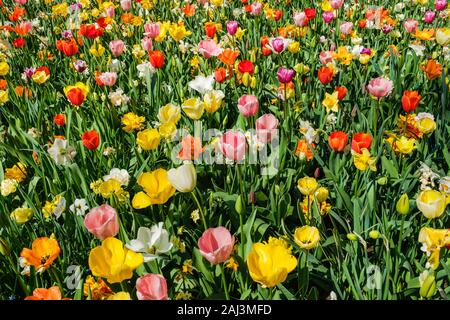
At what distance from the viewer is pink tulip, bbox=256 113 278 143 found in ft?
6.26

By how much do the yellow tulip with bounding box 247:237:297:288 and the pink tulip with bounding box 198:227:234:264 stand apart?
88 millimetres

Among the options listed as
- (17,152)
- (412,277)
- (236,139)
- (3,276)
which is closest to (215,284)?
(236,139)

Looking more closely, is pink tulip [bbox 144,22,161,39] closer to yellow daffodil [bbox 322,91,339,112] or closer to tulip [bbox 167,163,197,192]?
yellow daffodil [bbox 322,91,339,112]

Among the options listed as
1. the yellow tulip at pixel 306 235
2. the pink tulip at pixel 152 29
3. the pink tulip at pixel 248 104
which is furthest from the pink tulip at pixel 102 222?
the pink tulip at pixel 152 29

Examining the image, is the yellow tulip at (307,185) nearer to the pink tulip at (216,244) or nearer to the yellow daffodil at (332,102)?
the pink tulip at (216,244)

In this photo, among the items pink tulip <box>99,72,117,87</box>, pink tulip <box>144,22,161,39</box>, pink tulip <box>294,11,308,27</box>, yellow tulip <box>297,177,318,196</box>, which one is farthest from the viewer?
pink tulip <box>294,11,308,27</box>

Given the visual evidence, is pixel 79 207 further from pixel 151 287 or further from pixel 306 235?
pixel 306 235

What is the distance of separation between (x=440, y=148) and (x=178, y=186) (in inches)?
53.5

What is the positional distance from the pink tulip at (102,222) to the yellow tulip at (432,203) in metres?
0.96

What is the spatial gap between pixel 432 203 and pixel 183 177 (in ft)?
2.57

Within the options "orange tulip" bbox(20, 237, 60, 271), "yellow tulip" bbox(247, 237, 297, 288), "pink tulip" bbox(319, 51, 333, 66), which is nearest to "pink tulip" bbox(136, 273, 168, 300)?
"yellow tulip" bbox(247, 237, 297, 288)

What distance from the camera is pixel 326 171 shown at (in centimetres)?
196

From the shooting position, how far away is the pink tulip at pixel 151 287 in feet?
3.92
